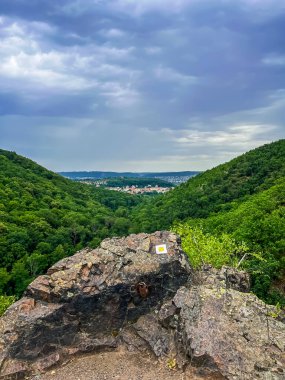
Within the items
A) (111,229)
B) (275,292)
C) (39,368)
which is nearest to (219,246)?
(275,292)

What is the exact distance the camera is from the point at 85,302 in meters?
14.0

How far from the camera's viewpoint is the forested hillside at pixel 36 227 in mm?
47406

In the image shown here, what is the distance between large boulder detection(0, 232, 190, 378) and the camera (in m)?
12.8

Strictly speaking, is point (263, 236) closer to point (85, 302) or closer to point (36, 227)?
point (85, 302)

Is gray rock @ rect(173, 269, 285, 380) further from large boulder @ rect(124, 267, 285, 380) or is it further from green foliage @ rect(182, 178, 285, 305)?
green foliage @ rect(182, 178, 285, 305)

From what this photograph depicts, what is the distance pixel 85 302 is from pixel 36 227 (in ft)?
154

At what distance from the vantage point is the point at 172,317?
13750 mm

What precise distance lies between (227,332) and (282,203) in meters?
40.7

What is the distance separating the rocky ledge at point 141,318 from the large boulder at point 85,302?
1.5 inches

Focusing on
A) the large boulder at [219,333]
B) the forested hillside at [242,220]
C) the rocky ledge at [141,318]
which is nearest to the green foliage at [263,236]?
the forested hillside at [242,220]

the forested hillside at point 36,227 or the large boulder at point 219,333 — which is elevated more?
the large boulder at point 219,333

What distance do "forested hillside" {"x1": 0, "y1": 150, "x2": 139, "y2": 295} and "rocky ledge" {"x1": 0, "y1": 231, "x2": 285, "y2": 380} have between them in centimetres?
3142

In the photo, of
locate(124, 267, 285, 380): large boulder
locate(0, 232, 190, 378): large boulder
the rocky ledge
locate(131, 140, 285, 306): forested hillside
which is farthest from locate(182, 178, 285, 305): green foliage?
locate(0, 232, 190, 378): large boulder

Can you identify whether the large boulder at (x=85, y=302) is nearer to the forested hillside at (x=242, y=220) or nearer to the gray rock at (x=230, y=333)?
the gray rock at (x=230, y=333)
